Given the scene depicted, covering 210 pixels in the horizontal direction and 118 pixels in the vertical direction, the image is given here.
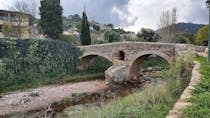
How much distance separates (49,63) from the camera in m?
22.3

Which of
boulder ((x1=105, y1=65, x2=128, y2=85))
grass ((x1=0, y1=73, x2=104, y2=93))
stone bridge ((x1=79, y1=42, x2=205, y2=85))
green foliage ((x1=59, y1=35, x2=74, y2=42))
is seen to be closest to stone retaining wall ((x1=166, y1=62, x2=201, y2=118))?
stone bridge ((x1=79, y1=42, x2=205, y2=85))

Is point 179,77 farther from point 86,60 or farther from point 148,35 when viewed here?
point 148,35

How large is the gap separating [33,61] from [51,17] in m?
9.86

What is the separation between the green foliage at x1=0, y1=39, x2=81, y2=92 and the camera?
19.3 meters

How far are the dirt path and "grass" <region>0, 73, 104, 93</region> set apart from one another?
116cm

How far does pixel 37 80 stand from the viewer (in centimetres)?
2030

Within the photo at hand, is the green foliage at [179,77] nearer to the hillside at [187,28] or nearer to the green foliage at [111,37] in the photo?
the green foliage at [111,37]

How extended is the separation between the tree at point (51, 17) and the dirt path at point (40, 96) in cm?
1136

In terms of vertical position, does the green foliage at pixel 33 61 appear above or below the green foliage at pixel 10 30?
below

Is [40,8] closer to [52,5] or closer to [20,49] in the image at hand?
[52,5]

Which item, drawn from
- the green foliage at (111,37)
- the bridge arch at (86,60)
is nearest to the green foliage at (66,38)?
the green foliage at (111,37)

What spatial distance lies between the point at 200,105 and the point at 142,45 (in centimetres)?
1564

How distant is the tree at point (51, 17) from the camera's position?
29.8 metres

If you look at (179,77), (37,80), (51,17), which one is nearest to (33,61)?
(37,80)
